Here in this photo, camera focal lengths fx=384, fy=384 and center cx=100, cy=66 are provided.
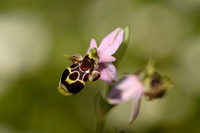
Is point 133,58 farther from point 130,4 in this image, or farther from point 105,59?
point 105,59

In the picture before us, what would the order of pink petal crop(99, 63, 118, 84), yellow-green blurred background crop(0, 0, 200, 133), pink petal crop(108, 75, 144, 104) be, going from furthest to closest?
1. yellow-green blurred background crop(0, 0, 200, 133)
2. pink petal crop(108, 75, 144, 104)
3. pink petal crop(99, 63, 118, 84)

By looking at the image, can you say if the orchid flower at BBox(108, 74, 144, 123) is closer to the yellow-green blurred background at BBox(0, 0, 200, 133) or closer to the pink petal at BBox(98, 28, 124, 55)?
the pink petal at BBox(98, 28, 124, 55)

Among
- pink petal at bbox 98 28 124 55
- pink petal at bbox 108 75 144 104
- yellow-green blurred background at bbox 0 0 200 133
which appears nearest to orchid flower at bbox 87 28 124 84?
pink petal at bbox 98 28 124 55

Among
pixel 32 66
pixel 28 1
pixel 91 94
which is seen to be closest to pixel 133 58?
pixel 91 94

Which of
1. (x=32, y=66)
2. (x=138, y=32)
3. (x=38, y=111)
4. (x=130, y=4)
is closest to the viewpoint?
(x=38, y=111)

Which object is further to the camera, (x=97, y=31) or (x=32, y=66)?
(x=97, y=31)

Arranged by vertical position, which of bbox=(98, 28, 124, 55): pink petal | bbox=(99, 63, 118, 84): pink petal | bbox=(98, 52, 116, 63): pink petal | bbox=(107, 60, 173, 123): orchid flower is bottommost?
bbox=(107, 60, 173, 123): orchid flower

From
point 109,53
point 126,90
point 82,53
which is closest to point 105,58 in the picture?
point 109,53
